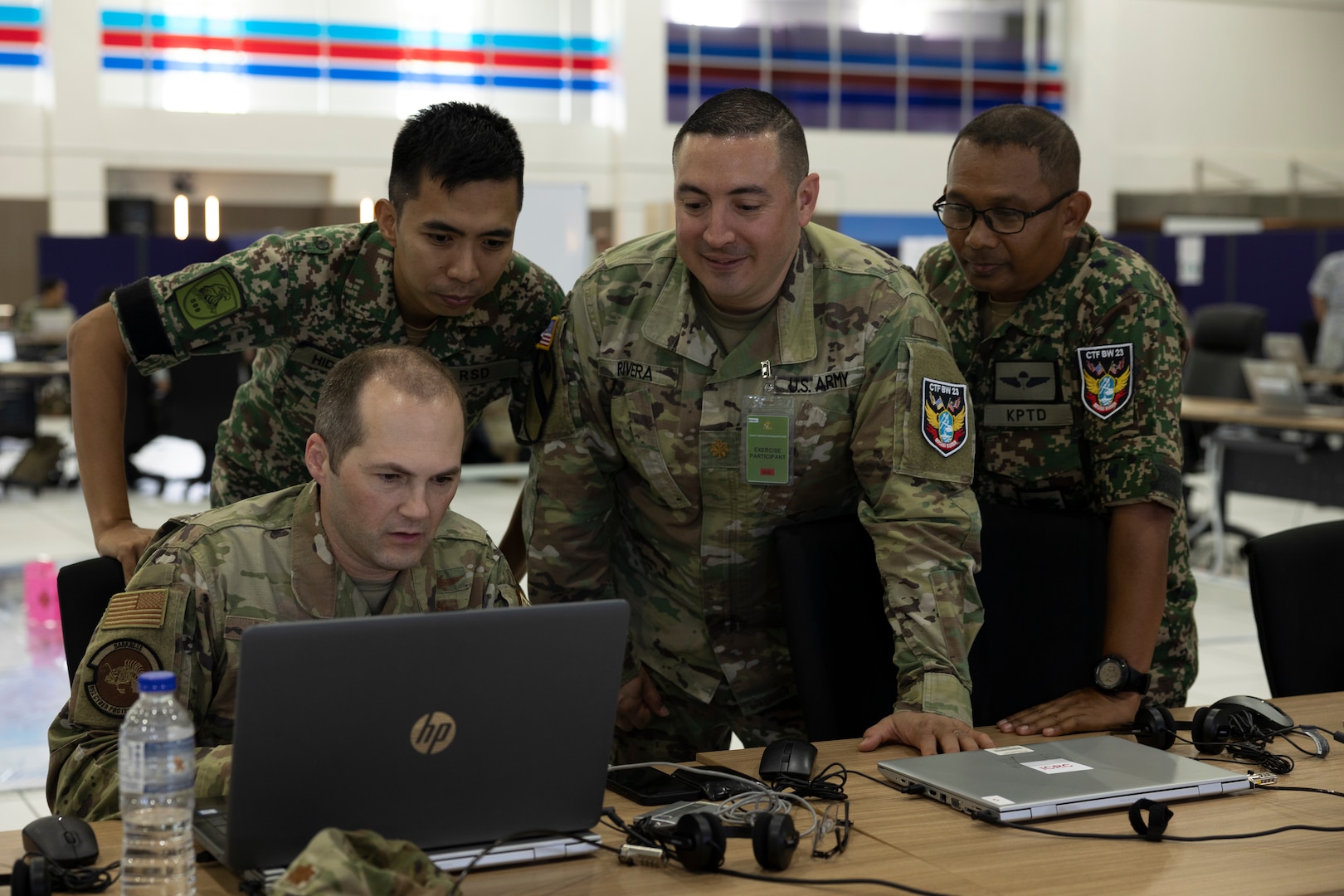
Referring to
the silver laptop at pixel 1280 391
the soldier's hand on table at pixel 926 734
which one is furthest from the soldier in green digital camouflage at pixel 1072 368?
the silver laptop at pixel 1280 391

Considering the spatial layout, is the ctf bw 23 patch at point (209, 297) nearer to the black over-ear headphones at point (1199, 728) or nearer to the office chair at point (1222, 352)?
the black over-ear headphones at point (1199, 728)

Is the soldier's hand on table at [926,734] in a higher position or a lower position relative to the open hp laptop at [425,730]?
lower

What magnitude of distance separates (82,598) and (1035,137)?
A: 1593 mm

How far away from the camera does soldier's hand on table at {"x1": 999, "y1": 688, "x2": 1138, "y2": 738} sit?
1.95 meters

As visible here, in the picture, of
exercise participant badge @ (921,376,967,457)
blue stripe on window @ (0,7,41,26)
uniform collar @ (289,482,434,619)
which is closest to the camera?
uniform collar @ (289,482,434,619)

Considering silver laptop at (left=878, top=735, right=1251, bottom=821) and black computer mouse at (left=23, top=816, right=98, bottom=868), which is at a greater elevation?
black computer mouse at (left=23, top=816, right=98, bottom=868)

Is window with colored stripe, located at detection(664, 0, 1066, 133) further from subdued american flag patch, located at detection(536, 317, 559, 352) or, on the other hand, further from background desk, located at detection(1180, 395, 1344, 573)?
subdued american flag patch, located at detection(536, 317, 559, 352)

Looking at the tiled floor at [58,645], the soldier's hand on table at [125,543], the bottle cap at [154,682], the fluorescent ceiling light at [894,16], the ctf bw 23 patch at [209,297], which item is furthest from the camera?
the fluorescent ceiling light at [894,16]

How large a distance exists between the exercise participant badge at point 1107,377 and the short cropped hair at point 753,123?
61 centimetres

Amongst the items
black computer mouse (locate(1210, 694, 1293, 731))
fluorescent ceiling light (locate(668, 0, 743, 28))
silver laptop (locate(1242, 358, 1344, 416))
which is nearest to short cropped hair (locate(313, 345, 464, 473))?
black computer mouse (locate(1210, 694, 1293, 731))

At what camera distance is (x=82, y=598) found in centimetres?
180

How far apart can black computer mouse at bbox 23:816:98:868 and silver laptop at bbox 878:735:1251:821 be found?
35.8 inches

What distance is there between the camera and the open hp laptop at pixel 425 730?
1204mm

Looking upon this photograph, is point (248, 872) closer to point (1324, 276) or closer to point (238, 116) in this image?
point (1324, 276)
